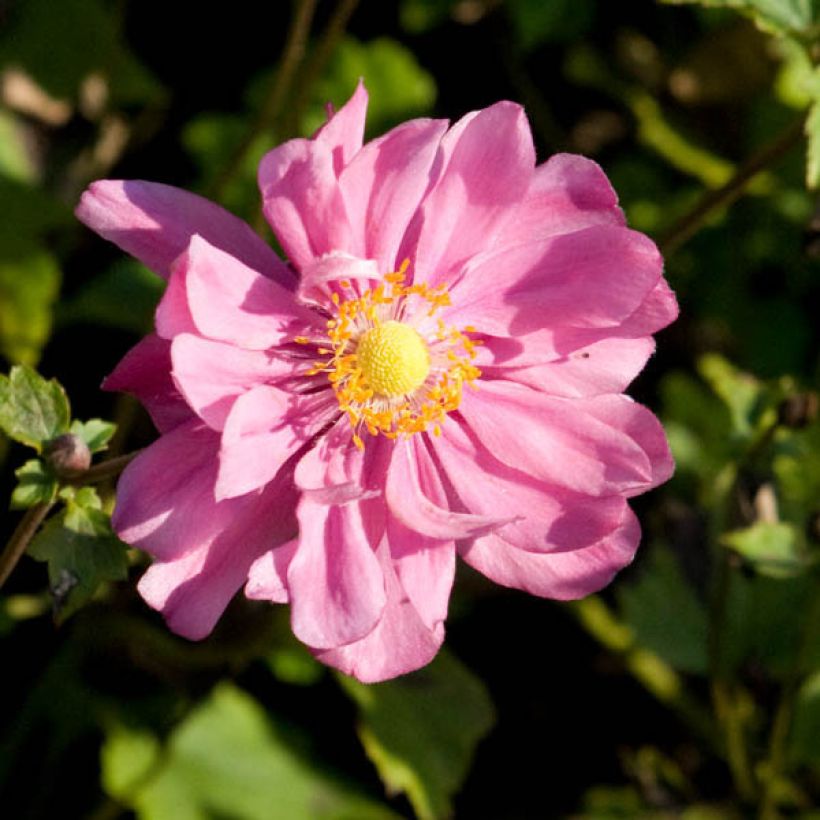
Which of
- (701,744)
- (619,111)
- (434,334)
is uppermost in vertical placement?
(434,334)

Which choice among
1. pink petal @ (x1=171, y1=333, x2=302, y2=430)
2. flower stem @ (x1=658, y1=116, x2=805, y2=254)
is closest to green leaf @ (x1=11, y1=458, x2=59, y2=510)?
pink petal @ (x1=171, y1=333, x2=302, y2=430)

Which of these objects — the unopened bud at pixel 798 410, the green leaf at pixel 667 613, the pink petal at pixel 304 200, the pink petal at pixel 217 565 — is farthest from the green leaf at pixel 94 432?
the green leaf at pixel 667 613

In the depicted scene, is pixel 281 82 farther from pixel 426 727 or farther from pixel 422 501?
A: pixel 426 727

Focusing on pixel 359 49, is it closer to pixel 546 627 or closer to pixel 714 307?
pixel 714 307

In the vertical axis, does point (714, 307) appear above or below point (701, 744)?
above

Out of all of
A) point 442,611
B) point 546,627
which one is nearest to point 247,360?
point 442,611

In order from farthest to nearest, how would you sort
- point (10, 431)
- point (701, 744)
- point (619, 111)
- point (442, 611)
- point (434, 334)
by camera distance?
point (619, 111) → point (701, 744) → point (434, 334) → point (442, 611) → point (10, 431)
